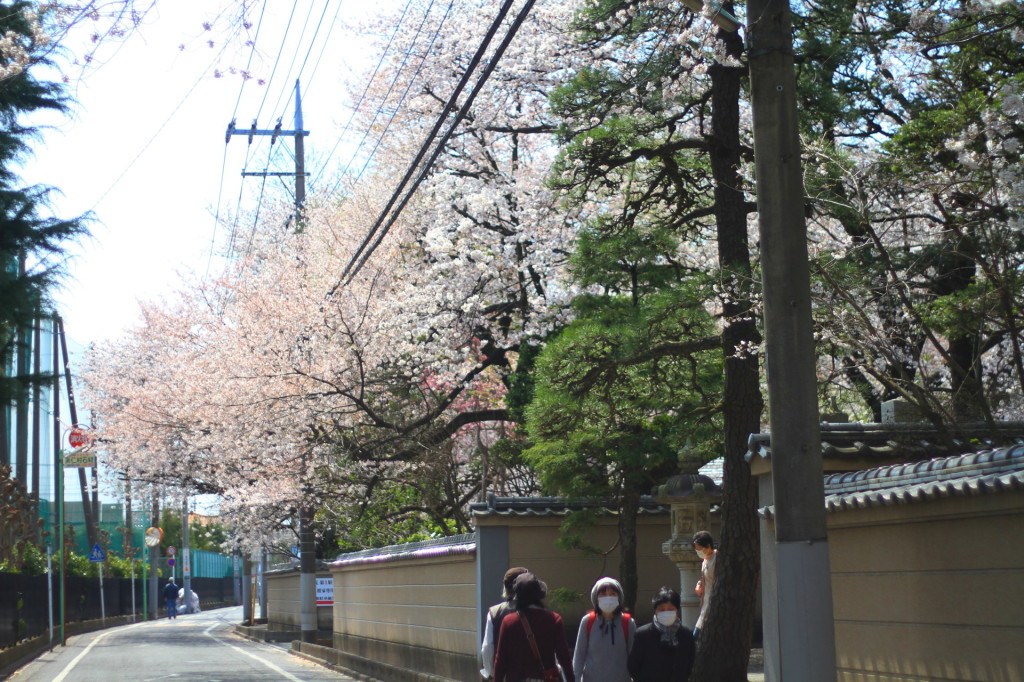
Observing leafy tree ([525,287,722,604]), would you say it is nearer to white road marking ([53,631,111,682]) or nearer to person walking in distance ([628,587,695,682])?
person walking in distance ([628,587,695,682])

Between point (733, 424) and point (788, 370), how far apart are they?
5.43 m

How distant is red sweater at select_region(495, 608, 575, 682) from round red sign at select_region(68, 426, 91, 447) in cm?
2911

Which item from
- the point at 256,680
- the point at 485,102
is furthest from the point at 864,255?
the point at 256,680

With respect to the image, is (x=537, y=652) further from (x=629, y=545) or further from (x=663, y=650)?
(x=629, y=545)

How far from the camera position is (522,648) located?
25.1 feet

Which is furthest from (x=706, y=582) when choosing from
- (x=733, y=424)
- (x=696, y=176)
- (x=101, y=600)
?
(x=101, y=600)

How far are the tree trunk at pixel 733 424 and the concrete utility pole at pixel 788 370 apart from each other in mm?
4096

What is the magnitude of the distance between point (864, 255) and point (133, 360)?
2678 cm

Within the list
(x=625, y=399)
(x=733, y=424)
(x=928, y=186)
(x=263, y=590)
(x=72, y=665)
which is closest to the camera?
(x=928, y=186)

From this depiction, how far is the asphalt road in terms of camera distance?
1923cm

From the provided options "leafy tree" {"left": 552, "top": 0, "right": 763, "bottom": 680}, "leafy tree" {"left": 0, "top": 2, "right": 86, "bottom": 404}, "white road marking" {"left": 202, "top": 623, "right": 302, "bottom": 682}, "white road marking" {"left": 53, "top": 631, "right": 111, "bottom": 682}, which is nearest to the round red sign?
"white road marking" {"left": 53, "top": 631, "right": 111, "bottom": 682}

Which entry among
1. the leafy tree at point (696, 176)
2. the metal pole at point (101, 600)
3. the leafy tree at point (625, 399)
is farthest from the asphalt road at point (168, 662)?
the leafy tree at point (696, 176)

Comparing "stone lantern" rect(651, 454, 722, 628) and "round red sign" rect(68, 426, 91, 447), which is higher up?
"round red sign" rect(68, 426, 91, 447)

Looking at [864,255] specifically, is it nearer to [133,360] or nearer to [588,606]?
[588,606]
